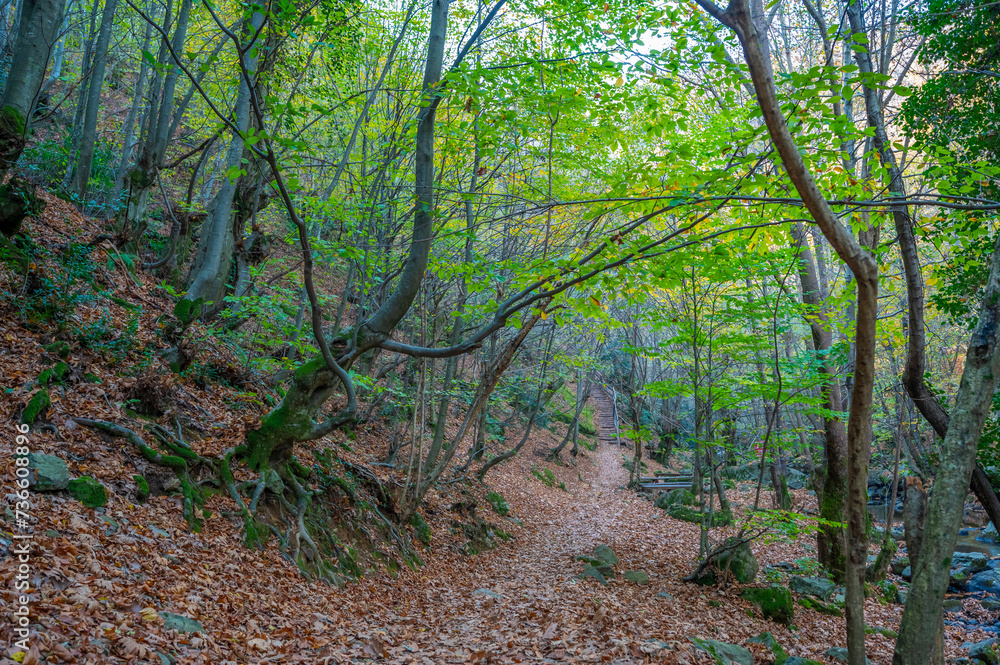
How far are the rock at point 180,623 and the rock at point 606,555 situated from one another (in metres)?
6.90

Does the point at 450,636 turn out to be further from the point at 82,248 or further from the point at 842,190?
the point at 82,248

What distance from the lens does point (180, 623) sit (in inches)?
146

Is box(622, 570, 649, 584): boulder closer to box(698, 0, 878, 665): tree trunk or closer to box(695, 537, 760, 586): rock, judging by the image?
box(695, 537, 760, 586): rock

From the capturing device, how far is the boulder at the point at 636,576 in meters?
8.49

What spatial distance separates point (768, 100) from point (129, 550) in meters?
5.45

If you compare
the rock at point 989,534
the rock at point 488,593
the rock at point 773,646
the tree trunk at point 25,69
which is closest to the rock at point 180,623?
the rock at point 488,593

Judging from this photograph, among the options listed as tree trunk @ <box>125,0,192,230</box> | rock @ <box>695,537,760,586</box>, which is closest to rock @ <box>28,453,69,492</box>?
tree trunk @ <box>125,0,192,230</box>

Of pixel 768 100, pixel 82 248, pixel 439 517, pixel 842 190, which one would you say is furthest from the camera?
pixel 439 517

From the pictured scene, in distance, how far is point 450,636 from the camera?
5.34m

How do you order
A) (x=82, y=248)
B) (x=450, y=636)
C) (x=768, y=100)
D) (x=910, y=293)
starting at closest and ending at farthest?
(x=768, y=100), (x=450, y=636), (x=910, y=293), (x=82, y=248)

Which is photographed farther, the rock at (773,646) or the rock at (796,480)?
the rock at (796,480)

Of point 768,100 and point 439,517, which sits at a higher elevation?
point 768,100

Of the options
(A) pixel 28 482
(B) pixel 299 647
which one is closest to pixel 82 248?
(A) pixel 28 482

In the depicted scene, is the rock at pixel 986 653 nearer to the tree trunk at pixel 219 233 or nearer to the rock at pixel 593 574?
the rock at pixel 593 574
